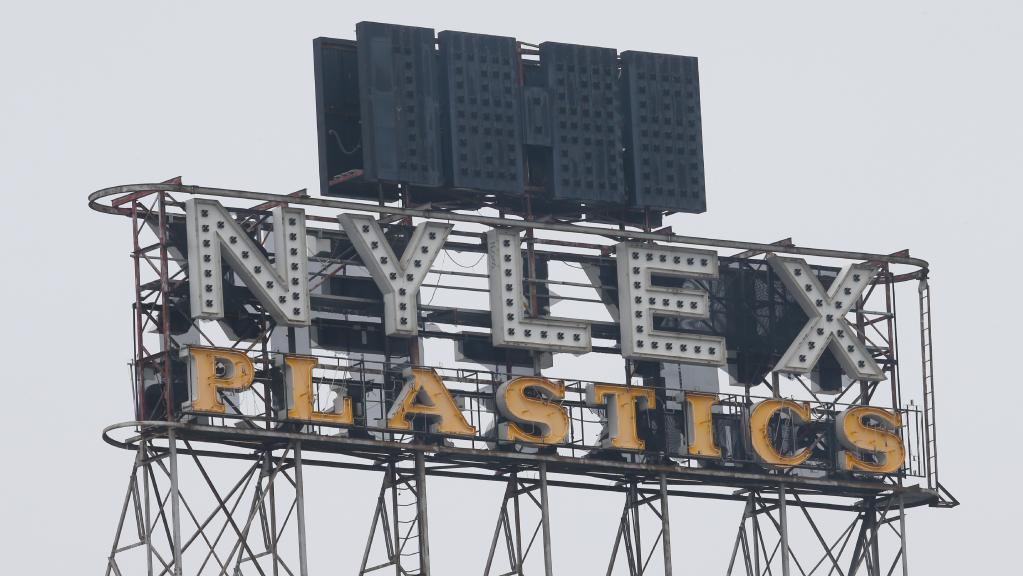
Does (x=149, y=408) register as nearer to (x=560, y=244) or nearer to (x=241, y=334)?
(x=241, y=334)

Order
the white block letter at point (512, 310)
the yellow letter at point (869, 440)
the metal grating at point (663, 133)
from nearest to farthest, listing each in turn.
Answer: the white block letter at point (512, 310), the metal grating at point (663, 133), the yellow letter at point (869, 440)

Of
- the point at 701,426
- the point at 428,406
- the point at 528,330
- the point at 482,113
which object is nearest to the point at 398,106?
the point at 482,113

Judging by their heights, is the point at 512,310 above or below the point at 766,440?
above

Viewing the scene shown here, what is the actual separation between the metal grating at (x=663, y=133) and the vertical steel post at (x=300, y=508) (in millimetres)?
9273

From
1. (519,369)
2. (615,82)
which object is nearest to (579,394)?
(519,369)

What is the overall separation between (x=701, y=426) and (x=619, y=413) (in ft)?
6.11

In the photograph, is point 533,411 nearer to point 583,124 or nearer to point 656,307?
point 656,307

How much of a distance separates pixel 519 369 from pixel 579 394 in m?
1.19

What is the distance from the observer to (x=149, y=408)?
228 ft

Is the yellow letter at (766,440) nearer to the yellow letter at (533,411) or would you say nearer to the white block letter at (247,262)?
the yellow letter at (533,411)

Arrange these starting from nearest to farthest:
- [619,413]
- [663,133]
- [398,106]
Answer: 1. [398,106]
2. [619,413]
3. [663,133]

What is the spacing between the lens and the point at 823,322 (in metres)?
76.5

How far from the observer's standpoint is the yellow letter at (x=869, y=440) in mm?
75875

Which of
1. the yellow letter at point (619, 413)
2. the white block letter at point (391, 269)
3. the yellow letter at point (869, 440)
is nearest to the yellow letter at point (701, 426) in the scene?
the yellow letter at point (619, 413)
